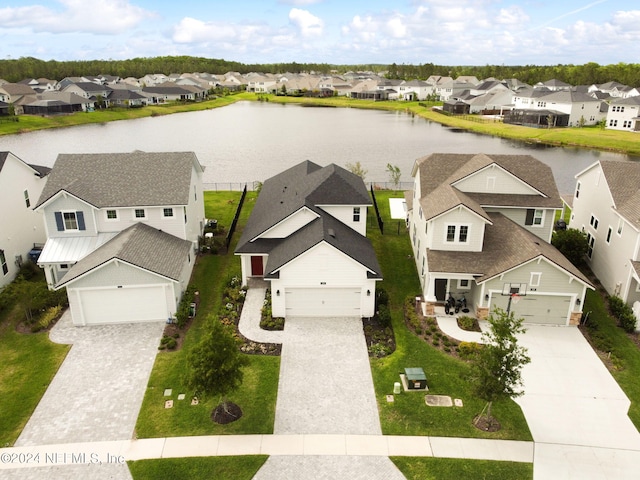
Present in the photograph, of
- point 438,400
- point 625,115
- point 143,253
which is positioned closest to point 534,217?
point 438,400

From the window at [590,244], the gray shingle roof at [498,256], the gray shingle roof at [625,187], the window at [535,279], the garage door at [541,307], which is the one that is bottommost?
the garage door at [541,307]

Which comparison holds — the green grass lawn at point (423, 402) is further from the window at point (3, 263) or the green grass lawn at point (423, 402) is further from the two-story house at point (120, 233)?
the window at point (3, 263)

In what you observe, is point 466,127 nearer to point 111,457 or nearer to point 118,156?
point 118,156

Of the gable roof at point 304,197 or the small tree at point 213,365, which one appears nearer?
the small tree at point 213,365

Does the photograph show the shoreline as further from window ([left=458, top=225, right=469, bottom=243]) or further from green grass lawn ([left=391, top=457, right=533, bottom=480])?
green grass lawn ([left=391, top=457, right=533, bottom=480])

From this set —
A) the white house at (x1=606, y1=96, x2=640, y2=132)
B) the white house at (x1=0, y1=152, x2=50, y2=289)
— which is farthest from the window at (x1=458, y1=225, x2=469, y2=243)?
the white house at (x1=606, y1=96, x2=640, y2=132)

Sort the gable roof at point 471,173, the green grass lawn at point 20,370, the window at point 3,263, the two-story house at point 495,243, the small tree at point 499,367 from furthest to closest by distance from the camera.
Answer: the window at point 3,263 < the gable roof at point 471,173 < the two-story house at point 495,243 < the green grass lawn at point 20,370 < the small tree at point 499,367

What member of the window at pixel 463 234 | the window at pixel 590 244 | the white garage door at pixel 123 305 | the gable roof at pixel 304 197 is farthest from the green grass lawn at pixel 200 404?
the window at pixel 590 244
